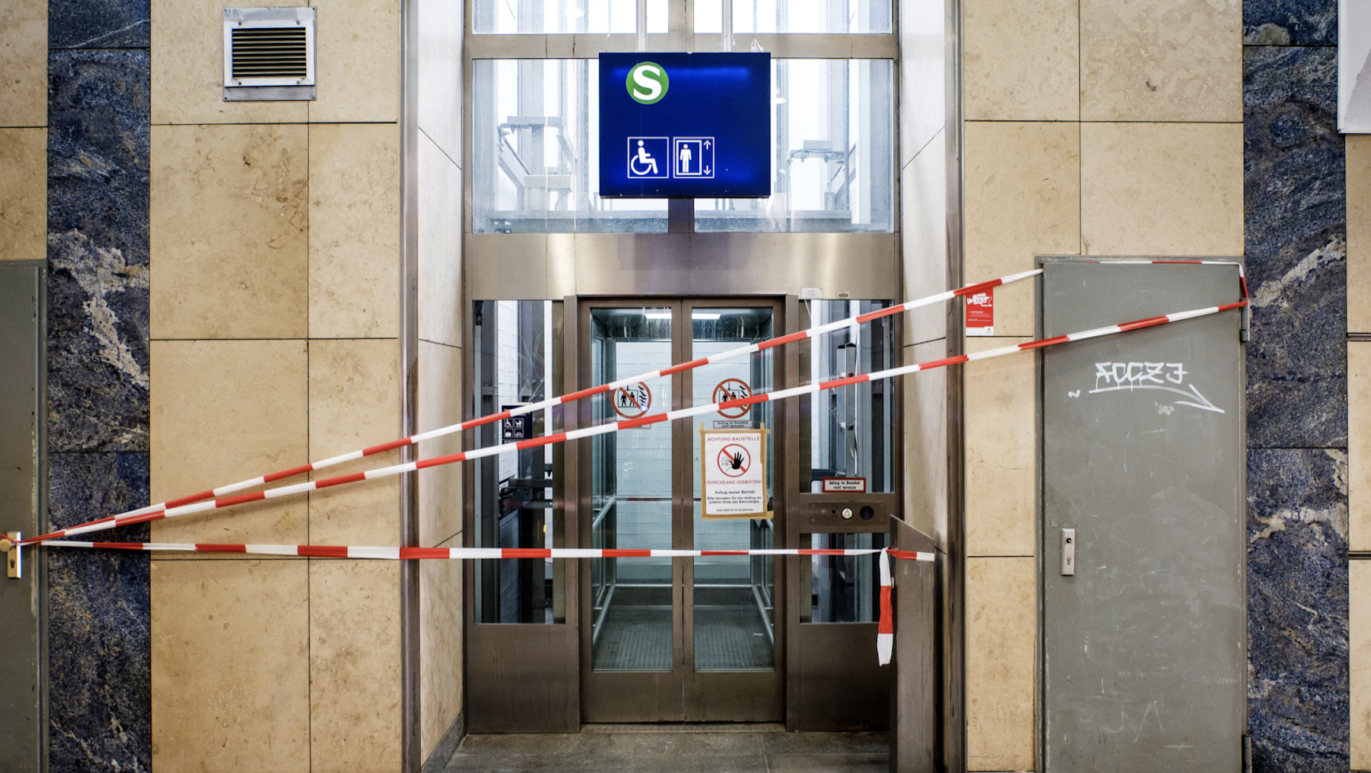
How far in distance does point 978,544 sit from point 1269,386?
1472mm

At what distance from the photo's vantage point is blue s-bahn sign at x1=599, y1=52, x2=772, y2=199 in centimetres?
329

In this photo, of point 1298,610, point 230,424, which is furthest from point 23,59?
point 1298,610

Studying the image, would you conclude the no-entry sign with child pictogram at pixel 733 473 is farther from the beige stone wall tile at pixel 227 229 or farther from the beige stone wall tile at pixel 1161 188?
the beige stone wall tile at pixel 227 229

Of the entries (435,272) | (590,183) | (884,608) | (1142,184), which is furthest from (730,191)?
(884,608)

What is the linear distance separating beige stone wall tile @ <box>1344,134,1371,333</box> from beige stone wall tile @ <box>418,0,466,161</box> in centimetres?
415

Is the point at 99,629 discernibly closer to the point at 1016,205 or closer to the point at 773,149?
the point at 773,149

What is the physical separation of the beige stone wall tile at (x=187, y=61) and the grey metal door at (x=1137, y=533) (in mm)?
3757

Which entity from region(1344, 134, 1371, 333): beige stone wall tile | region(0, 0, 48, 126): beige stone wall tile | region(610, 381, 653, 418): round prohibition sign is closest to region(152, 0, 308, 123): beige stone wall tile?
region(0, 0, 48, 126): beige stone wall tile

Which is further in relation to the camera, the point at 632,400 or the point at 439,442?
the point at 632,400

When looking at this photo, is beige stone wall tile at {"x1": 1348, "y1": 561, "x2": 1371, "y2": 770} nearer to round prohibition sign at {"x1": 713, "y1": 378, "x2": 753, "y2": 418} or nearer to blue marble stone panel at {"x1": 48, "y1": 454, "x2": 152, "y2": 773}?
round prohibition sign at {"x1": 713, "y1": 378, "x2": 753, "y2": 418}

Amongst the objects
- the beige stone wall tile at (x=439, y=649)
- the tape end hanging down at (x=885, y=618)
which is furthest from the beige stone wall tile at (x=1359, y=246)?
the beige stone wall tile at (x=439, y=649)

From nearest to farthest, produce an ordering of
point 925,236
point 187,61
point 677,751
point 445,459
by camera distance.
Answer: point 445,459 < point 187,61 < point 925,236 < point 677,751

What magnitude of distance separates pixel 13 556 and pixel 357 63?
2.65 m

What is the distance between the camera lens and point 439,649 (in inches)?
125
